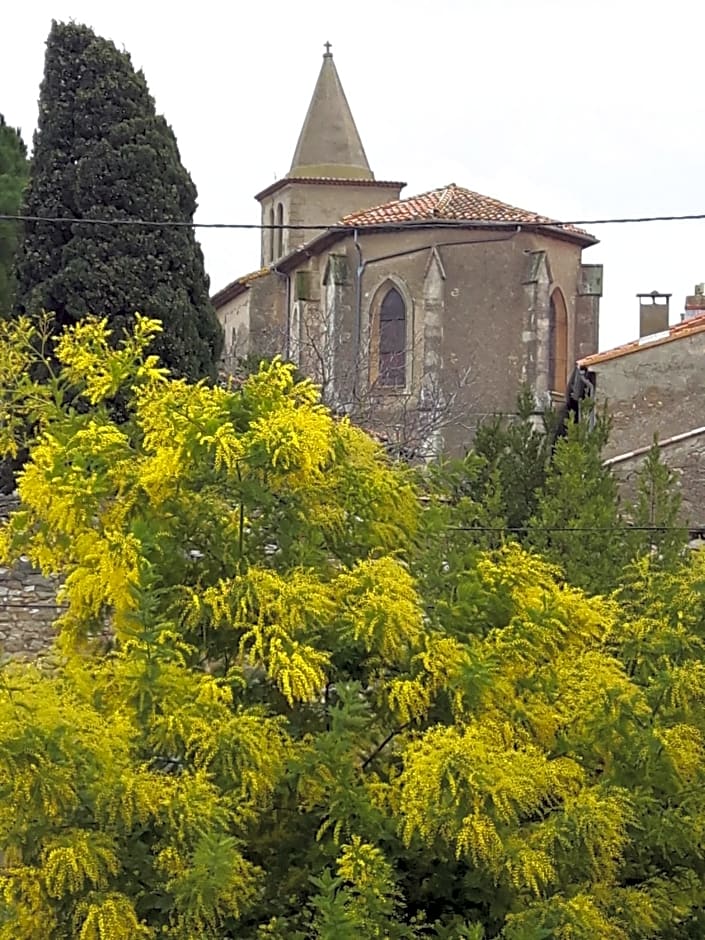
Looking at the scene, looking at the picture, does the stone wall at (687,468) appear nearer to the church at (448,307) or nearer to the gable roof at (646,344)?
the gable roof at (646,344)

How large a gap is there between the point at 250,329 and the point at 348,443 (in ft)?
88.0

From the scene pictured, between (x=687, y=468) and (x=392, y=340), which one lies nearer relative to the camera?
(x=687, y=468)

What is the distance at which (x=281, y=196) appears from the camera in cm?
4141

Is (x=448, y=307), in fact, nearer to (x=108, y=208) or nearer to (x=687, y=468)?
(x=687, y=468)

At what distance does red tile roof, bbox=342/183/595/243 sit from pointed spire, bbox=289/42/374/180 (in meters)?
11.0

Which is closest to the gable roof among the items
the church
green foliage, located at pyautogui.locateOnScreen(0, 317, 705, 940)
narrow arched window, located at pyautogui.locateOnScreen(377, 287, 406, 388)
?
the church

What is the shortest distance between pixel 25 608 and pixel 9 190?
34.6 ft

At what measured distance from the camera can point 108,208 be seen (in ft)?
49.8

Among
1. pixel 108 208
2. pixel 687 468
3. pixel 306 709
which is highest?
pixel 108 208

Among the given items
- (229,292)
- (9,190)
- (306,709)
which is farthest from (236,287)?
(306,709)

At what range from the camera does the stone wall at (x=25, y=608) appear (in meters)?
12.3

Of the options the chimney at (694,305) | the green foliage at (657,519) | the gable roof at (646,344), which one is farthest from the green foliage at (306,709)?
the chimney at (694,305)

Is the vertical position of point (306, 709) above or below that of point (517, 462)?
below

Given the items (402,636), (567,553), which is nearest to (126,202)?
(567,553)
